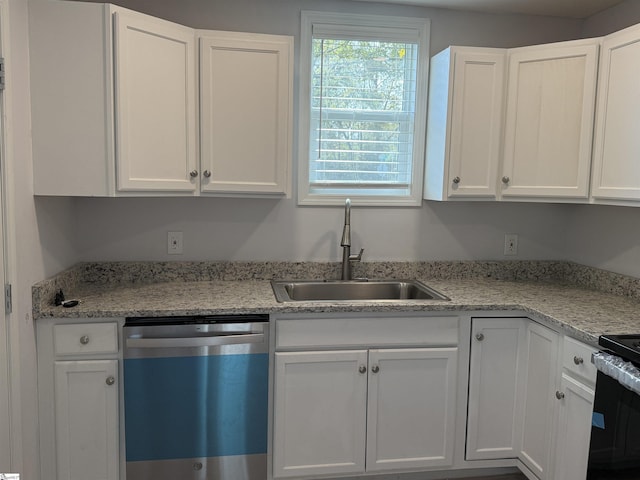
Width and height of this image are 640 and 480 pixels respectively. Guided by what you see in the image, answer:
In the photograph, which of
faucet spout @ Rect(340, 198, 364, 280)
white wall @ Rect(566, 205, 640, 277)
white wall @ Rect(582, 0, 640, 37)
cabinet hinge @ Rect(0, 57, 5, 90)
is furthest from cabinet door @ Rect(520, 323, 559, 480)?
cabinet hinge @ Rect(0, 57, 5, 90)

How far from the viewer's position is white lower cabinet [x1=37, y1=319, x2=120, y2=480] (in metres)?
2.05

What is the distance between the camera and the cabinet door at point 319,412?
2221 millimetres

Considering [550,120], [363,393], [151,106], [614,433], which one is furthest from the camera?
[550,120]

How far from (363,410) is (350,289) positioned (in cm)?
67

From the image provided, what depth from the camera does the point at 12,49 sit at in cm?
184

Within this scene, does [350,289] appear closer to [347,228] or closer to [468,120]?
[347,228]

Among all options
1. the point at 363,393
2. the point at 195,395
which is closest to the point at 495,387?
the point at 363,393

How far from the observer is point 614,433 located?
1727 millimetres

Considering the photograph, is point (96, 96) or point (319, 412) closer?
point (96, 96)

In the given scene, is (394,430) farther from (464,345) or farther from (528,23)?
(528,23)

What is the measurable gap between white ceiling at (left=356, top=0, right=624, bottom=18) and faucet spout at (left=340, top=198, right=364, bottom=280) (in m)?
1.11

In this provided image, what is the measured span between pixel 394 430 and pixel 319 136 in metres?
1.53

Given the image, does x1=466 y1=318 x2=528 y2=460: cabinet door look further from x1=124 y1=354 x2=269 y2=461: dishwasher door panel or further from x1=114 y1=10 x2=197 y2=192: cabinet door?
x1=114 y1=10 x2=197 y2=192: cabinet door

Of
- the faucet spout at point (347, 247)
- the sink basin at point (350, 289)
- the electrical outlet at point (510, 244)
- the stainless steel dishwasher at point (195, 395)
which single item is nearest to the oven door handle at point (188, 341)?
the stainless steel dishwasher at point (195, 395)
